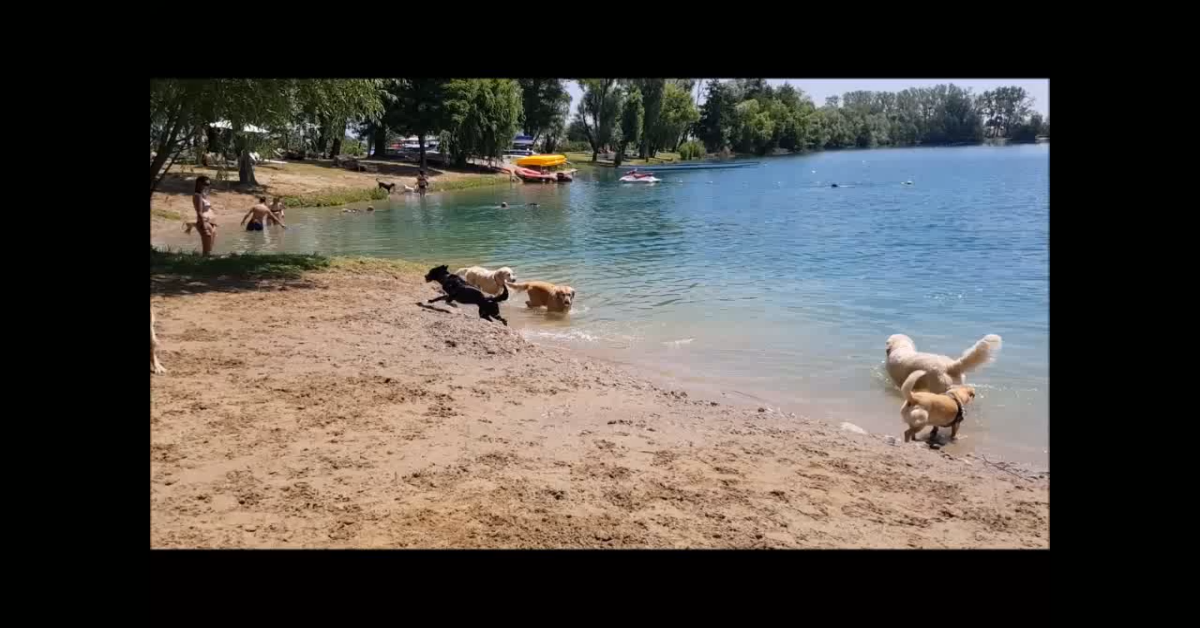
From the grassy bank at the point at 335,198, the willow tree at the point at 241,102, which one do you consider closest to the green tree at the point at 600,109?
the grassy bank at the point at 335,198

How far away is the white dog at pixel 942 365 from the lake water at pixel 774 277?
1.19ft

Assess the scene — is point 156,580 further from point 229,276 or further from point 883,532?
point 229,276

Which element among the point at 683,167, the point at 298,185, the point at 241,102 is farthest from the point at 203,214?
the point at 683,167

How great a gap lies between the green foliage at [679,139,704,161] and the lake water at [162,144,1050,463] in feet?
169

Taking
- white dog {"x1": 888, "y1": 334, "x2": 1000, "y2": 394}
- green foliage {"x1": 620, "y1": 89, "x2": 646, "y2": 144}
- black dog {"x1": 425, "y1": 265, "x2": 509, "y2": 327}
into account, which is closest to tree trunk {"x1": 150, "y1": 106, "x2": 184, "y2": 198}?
black dog {"x1": 425, "y1": 265, "x2": 509, "y2": 327}

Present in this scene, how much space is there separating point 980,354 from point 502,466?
535 centimetres

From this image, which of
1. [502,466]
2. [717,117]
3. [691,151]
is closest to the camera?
[502,466]

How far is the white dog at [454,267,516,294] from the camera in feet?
49.3

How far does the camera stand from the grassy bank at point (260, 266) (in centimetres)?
1487

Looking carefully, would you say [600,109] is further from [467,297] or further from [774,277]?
[467,297]

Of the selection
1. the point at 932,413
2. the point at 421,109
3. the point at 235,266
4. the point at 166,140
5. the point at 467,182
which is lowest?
the point at 932,413

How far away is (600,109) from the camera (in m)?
81.6

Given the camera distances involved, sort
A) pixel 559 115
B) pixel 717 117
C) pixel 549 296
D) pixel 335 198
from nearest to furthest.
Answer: pixel 549 296 → pixel 335 198 → pixel 559 115 → pixel 717 117
